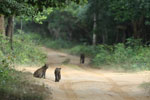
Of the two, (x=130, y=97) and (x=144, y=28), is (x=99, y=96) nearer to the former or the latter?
(x=130, y=97)

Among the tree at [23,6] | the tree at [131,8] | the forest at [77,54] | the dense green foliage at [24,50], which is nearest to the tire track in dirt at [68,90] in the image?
the forest at [77,54]

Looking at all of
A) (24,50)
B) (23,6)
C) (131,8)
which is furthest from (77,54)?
(23,6)

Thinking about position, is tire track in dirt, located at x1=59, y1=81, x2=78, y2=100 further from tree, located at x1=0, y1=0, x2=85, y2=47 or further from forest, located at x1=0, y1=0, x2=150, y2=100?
tree, located at x1=0, y1=0, x2=85, y2=47

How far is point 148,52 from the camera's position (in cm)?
1742

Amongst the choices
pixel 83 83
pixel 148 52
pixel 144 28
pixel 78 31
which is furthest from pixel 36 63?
pixel 78 31

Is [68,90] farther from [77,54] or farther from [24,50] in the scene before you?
[77,54]

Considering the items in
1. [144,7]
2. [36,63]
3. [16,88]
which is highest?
[144,7]

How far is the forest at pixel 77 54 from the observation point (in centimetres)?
900

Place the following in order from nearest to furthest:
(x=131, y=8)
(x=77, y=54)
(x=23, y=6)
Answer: (x=23, y=6) → (x=131, y=8) → (x=77, y=54)

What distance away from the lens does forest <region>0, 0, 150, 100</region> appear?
9.00 m

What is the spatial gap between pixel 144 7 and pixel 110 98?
39.2ft

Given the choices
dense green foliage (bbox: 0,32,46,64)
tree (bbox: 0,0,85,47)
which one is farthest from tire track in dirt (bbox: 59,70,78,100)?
dense green foliage (bbox: 0,32,46,64)

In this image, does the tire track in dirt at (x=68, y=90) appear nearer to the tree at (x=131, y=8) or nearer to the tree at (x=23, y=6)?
the tree at (x=23, y=6)

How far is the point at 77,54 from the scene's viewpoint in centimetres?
3097
